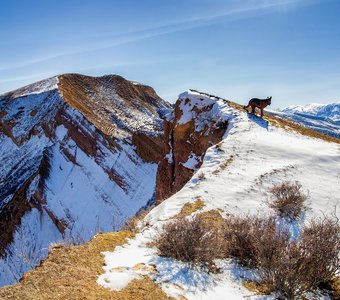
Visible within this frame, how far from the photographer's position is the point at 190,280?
5.82 metres

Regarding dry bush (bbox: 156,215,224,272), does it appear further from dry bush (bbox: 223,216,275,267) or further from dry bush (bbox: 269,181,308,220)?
dry bush (bbox: 269,181,308,220)

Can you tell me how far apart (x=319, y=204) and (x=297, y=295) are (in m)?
5.11

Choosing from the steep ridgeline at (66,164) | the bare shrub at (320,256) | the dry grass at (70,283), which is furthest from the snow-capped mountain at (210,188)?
the steep ridgeline at (66,164)

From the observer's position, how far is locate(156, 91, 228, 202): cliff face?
21.4 meters

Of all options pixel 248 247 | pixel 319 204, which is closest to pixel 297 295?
pixel 248 247

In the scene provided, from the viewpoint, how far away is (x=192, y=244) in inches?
257

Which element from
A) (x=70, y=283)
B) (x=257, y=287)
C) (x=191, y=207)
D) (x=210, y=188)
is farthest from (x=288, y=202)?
(x=70, y=283)

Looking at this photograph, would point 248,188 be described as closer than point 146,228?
No

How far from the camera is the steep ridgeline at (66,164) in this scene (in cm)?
4219

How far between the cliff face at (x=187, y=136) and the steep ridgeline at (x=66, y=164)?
50.6ft

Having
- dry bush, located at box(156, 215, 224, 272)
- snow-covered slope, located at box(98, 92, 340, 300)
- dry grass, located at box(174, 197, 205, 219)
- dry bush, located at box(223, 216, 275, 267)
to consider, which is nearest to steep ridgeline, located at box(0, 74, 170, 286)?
snow-covered slope, located at box(98, 92, 340, 300)

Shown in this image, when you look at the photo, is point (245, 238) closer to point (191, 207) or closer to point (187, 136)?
point (191, 207)

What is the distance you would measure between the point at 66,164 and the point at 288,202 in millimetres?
43742

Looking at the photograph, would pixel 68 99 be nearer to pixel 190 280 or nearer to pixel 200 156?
pixel 200 156
